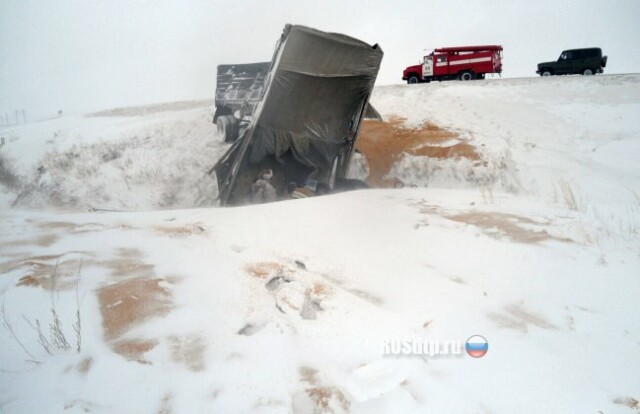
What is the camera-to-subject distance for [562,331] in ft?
8.07

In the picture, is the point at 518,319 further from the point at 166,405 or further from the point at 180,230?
the point at 180,230

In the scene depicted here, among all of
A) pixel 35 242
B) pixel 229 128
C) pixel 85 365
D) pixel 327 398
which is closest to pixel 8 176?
pixel 229 128

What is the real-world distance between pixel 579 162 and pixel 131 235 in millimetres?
8397

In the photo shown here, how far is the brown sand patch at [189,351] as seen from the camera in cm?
197

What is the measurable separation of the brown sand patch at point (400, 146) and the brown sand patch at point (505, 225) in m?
3.67

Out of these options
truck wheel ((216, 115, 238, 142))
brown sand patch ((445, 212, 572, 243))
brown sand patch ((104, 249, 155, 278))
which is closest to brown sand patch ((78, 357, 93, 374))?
brown sand patch ((104, 249, 155, 278))

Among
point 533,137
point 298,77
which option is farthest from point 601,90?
point 298,77

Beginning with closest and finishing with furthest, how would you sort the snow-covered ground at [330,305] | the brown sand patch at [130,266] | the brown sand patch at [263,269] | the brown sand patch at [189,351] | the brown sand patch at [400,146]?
the snow-covered ground at [330,305]
the brown sand patch at [189,351]
the brown sand patch at [130,266]
the brown sand patch at [263,269]
the brown sand patch at [400,146]

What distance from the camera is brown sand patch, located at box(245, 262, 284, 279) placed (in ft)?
10.2

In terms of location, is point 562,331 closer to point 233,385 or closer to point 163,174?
point 233,385

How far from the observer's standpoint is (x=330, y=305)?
2.62m

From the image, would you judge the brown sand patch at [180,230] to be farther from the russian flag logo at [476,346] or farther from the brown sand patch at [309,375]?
the russian flag logo at [476,346]

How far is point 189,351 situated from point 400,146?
26.3 feet

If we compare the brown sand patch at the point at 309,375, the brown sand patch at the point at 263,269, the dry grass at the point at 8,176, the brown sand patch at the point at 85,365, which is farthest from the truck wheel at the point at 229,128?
the brown sand patch at the point at 309,375
